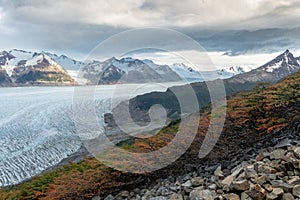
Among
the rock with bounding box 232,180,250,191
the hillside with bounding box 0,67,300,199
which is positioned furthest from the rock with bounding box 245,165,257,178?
the hillside with bounding box 0,67,300,199

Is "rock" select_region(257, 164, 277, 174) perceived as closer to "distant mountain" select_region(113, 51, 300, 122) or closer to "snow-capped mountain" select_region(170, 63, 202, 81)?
"snow-capped mountain" select_region(170, 63, 202, 81)

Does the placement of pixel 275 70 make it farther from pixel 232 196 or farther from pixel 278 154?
pixel 232 196

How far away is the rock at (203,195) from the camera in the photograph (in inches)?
331

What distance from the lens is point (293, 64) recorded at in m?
63.2

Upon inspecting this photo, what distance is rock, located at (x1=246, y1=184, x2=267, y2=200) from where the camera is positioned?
778cm

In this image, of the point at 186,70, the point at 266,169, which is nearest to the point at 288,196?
the point at 266,169

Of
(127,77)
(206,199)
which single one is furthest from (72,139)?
(206,199)

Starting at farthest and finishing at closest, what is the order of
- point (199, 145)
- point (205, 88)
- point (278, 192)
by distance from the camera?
point (205, 88)
point (199, 145)
point (278, 192)

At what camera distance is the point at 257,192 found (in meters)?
7.82

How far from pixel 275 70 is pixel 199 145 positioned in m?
52.7

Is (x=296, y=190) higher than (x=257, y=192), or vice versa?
(x=296, y=190)

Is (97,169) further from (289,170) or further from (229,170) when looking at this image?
(289,170)

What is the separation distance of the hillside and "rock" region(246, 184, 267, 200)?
426cm

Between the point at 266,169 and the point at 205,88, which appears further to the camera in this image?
the point at 205,88
